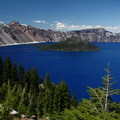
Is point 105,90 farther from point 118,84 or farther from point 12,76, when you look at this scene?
point 118,84

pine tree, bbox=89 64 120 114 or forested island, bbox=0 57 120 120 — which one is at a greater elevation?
pine tree, bbox=89 64 120 114

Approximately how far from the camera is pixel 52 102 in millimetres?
45656

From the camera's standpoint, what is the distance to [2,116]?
52.5 ft

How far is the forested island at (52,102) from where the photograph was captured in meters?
13.3

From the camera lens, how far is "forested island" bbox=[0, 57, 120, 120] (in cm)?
1329

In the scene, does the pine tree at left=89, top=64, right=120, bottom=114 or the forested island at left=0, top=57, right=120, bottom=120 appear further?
the pine tree at left=89, top=64, right=120, bottom=114

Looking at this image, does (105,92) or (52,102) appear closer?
(105,92)

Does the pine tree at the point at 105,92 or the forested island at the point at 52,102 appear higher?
the pine tree at the point at 105,92

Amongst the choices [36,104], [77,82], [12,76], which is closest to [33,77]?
[12,76]

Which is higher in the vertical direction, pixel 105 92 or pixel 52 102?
pixel 105 92

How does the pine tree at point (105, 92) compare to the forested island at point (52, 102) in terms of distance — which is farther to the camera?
the pine tree at point (105, 92)

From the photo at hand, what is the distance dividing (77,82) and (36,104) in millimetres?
47636

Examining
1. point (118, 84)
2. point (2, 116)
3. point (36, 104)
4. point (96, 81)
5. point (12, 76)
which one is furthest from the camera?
point (96, 81)

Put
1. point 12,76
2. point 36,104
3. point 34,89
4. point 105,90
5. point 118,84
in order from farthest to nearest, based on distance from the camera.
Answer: point 118,84 → point 12,76 → point 34,89 → point 36,104 → point 105,90
